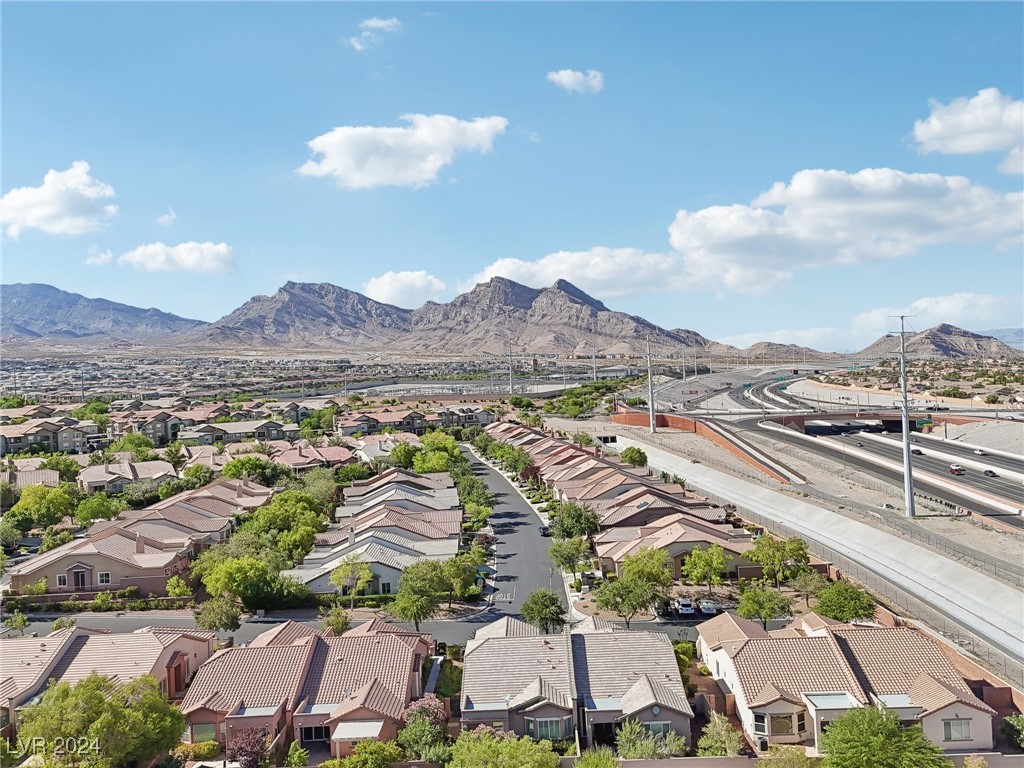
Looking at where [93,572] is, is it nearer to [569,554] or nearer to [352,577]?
[352,577]

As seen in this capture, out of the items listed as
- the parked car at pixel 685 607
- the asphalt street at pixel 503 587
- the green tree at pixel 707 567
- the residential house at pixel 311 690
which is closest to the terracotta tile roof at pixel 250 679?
the residential house at pixel 311 690

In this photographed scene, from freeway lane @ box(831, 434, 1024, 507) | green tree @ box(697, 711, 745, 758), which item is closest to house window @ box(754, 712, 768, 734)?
green tree @ box(697, 711, 745, 758)

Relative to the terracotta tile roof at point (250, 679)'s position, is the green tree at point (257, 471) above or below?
above

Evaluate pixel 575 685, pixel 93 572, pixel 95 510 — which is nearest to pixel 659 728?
pixel 575 685

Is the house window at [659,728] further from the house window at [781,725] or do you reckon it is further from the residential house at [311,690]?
the residential house at [311,690]

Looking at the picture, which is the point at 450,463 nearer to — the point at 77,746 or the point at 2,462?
the point at 2,462

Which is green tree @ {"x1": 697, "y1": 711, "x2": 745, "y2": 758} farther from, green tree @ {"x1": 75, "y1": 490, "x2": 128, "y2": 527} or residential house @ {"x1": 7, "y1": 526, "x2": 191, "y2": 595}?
green tree @ {"x1": 75, "y1": 490, "x2": 128, "y2": 527}
